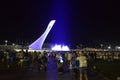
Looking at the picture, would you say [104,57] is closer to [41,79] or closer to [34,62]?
[34,62]

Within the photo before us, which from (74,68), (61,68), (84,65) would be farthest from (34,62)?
(84,65)

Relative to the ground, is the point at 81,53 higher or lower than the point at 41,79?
higher

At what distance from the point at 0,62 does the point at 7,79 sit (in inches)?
853

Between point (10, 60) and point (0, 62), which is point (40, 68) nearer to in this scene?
point (10, 60)

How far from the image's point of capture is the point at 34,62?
4441 cm

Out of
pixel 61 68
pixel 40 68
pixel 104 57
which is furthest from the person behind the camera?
pixel 104 57

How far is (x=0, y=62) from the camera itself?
4631cm

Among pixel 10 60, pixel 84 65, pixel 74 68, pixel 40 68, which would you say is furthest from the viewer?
pixel 10 60

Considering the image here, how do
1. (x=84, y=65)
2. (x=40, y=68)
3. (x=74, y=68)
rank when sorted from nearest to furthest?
1. (x=84, y=65)
2. (x=74, y=68)
3. (x=40, y=68)

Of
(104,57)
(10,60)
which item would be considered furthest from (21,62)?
(104,57)

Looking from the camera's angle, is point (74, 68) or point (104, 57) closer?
point (74, 68)

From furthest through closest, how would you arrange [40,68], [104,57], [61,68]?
[104,57], [40,68], [61,68]

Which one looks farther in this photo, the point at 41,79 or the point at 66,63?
the point at 66,63

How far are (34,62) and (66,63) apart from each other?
8.74 meters
